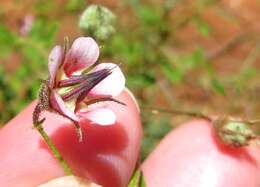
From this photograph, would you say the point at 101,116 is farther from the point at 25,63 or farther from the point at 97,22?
the point at 25,63

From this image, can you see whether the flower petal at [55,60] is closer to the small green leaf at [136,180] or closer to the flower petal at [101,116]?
the flower petal at [101,116]

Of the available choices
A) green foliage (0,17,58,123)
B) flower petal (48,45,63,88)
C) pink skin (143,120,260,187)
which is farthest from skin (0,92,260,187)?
green foliage (0,17,58,123)

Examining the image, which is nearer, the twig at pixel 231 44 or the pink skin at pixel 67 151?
the pink skin at pixel 67 151

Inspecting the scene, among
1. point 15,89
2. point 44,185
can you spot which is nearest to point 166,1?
point 15,89

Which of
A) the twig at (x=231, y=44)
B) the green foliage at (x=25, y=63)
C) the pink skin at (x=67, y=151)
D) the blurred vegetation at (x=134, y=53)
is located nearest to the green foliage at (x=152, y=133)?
the blurred vegetation at (x=134, y=53)

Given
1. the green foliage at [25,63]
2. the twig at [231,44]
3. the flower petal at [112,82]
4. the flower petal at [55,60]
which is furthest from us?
the twig at [231,44]

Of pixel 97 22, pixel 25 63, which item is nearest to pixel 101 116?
pixel 97 22

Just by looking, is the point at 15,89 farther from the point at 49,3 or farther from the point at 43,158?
the point at 43,158
